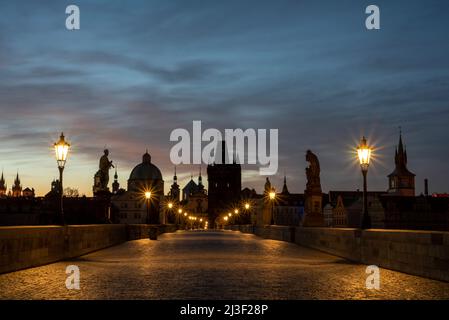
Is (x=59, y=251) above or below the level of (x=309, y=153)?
below

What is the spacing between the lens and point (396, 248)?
676 inches

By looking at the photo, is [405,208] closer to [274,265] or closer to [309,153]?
[309,153]

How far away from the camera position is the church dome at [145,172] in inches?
7037

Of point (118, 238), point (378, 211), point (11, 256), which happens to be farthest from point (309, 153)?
point (378, 211)

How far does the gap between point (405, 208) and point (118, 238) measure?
112 m

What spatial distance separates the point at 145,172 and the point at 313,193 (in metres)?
146

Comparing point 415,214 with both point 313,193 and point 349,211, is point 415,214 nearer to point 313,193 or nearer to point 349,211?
point 349,211

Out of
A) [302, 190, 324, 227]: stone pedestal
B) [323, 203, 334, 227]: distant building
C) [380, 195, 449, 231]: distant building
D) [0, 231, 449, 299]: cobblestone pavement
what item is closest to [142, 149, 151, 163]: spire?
[323, 203, 334, 227]: distant building

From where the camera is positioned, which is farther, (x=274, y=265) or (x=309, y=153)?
(x=309, y=153)

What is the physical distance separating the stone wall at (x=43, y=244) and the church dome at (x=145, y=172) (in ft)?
486

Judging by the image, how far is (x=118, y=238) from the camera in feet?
126

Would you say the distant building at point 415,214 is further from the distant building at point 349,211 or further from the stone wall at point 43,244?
the stone wall at point 43,244

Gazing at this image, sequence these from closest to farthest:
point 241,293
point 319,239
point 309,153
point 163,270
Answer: point 241,293 < point 163,270 < point 319,239 < point 309,153

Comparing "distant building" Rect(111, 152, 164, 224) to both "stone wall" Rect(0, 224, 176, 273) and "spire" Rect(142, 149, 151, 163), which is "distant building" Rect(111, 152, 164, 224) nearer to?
"spire" Rect(142, 149, 151, 163)
